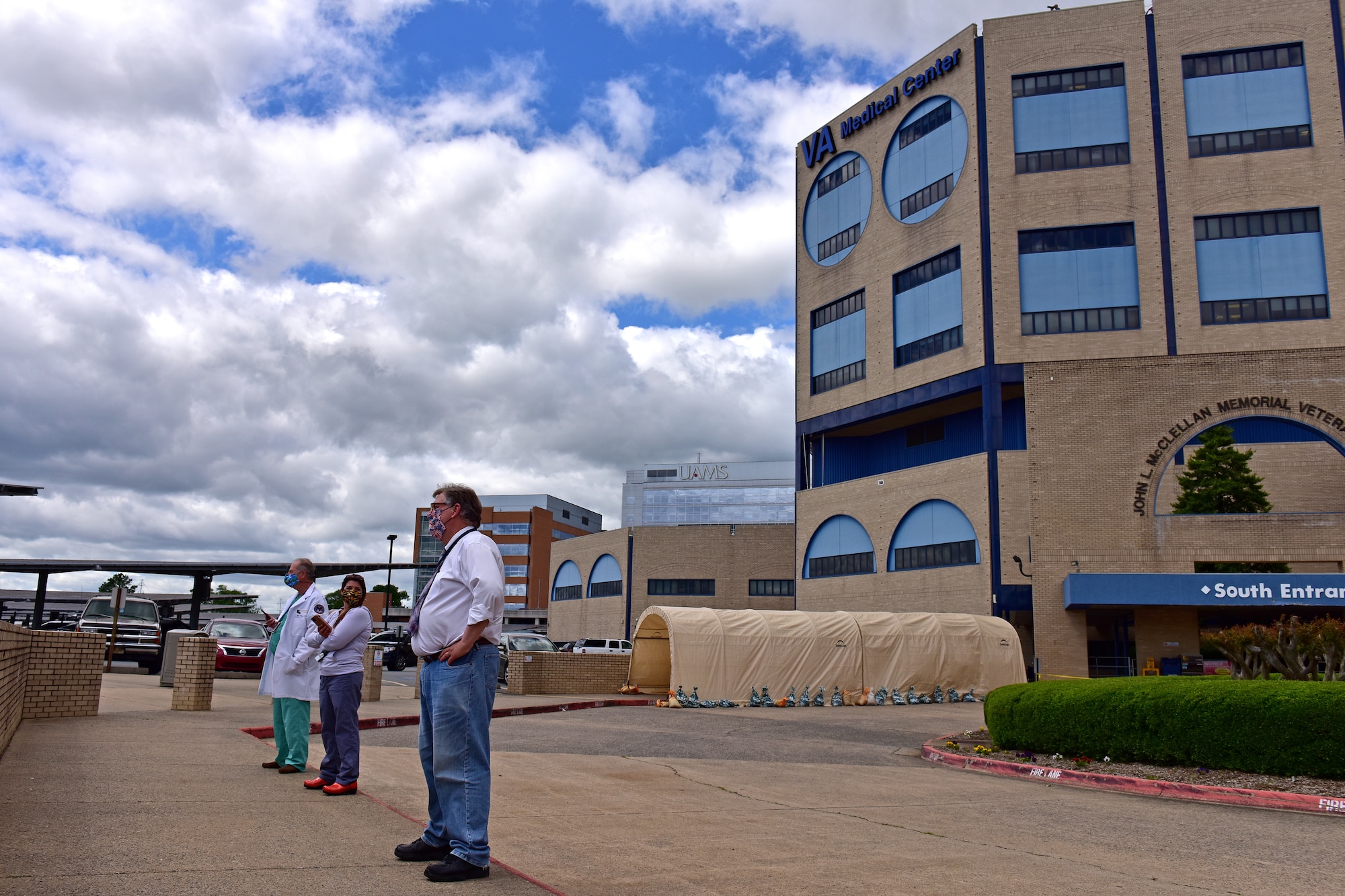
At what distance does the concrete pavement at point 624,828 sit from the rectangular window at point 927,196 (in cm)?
3752

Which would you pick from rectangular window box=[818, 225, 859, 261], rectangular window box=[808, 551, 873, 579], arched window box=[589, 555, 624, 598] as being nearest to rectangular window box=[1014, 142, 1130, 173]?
rectangular window box=[818, 225, 859, 261]

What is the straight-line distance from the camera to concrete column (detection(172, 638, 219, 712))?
15320mm

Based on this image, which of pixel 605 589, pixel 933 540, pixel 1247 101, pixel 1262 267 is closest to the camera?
pixel 1262 267

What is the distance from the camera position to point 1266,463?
40.5m

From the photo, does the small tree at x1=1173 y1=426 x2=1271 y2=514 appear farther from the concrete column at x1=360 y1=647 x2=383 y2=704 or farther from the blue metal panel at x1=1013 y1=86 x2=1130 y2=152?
the concrete column at x1=360 y1=647 x2=383 y2=704

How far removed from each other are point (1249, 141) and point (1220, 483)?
49.4 feet

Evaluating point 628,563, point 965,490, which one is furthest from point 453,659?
point 628,563

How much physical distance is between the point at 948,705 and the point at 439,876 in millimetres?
24980

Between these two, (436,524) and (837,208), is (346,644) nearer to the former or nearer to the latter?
(436,524)

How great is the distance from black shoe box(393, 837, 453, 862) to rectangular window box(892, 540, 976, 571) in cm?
3754

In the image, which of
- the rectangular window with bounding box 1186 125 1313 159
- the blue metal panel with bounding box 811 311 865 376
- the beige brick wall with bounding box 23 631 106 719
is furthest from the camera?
the blue metal panel with bounding box 811 311 865 376

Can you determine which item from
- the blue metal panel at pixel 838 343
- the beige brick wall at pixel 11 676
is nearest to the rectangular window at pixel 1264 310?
the blue metal panel at pixel 838 343

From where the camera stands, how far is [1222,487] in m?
37.2

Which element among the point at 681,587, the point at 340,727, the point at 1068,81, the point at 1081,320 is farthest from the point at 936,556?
the point at 340,727
